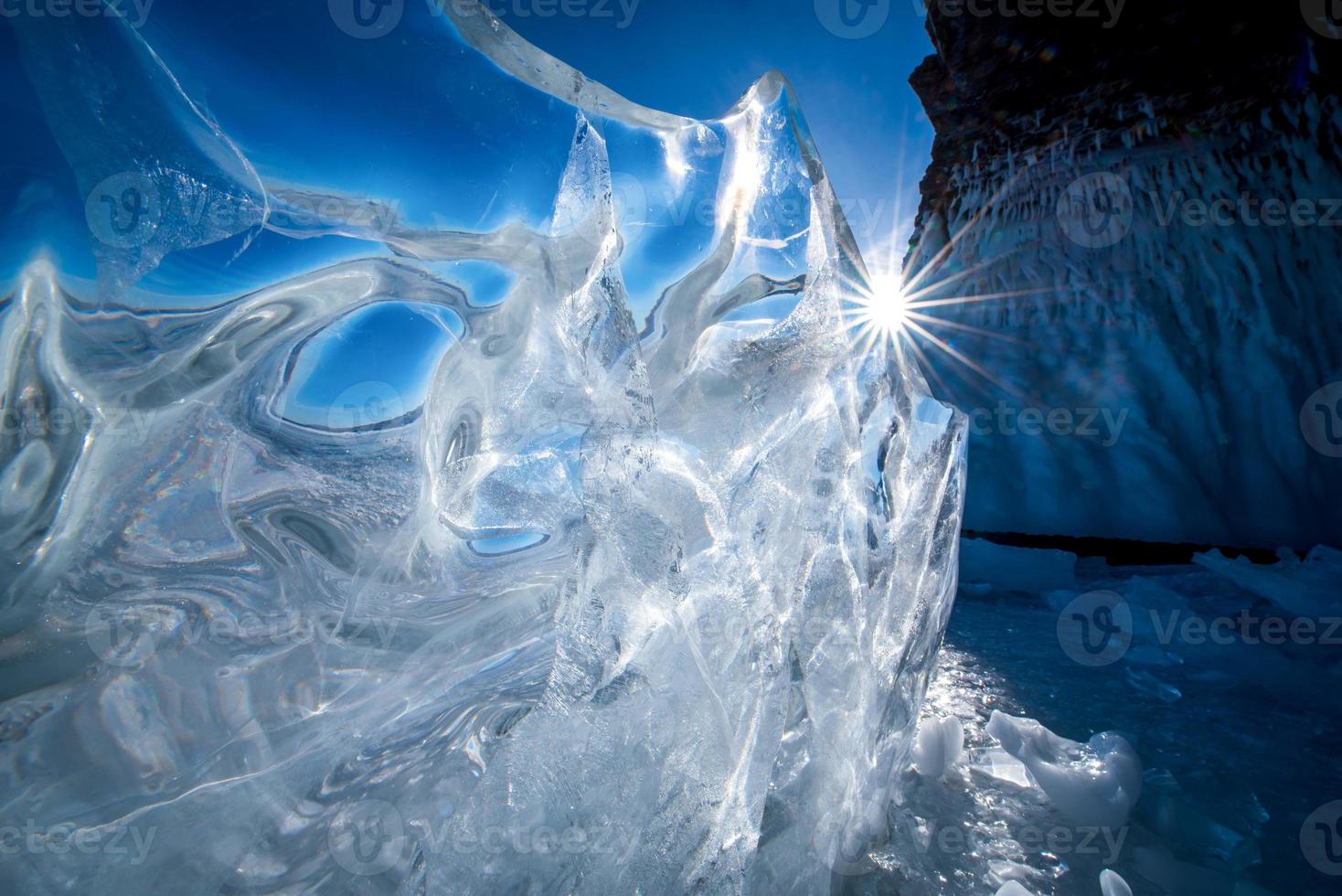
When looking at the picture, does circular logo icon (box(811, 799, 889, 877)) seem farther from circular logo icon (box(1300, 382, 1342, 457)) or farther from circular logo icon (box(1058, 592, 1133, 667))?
circular logo icon (box(1300, 382, 1342, 457))

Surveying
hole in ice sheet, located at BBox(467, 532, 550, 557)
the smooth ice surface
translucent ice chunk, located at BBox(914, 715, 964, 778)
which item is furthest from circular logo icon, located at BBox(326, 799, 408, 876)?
translucent ice chunk, located at BBox(914, 715, 964, 778)

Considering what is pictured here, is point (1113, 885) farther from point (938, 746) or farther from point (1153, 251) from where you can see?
point (1153, 251)

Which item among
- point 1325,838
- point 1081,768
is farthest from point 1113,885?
point 1325,838

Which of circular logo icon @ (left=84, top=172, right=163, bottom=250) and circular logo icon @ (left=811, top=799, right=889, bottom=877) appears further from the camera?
circular logo icon @ (left=84, top=172, right=163, bottom=250)

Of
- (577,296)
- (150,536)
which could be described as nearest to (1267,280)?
(577,296)

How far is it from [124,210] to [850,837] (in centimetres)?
191

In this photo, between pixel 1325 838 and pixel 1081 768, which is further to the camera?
pixel 1081 768

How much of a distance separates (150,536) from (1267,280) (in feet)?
17.8

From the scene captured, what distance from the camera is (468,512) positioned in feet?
5.21

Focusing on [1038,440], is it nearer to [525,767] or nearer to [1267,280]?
[1267,280]

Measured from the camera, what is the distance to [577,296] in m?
1.18

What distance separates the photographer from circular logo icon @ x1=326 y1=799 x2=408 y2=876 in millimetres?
858

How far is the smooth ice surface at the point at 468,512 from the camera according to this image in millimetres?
843

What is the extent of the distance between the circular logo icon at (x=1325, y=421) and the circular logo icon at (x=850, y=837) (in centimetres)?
409
